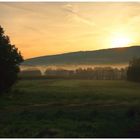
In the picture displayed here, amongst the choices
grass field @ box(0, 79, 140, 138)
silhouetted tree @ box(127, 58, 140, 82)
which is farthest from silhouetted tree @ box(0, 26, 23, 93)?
silhouetted tree @ box(127, 58, 140, 82)

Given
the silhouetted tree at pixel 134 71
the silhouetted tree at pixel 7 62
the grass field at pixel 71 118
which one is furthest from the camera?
the silhouetted tree at pixel 134 71

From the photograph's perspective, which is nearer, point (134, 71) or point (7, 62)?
point (7, 62)

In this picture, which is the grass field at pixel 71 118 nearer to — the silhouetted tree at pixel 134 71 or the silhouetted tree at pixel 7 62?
the silhouetted tree at pixel 7 62

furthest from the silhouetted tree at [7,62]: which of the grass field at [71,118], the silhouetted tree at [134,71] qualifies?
the silhouetted tree at [134,71]

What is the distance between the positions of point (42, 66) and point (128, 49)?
106ft

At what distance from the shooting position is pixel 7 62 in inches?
2447

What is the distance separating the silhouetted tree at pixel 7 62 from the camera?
2392 inches

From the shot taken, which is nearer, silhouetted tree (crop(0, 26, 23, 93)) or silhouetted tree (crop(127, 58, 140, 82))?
silhouetted tree (crop(0, 26, 23, 93))

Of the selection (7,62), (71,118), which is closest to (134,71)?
(7,62)

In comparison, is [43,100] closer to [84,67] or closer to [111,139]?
[111,139]

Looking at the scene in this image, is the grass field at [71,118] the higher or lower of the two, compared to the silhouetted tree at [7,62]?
lower

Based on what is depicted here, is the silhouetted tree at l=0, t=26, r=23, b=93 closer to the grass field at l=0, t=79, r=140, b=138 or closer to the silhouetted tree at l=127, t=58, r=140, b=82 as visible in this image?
the grass field at l=0, t=79, r=140, b=138

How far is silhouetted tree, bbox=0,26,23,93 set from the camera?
60750mm

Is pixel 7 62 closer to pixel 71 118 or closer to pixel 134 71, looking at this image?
pixel 71 118
